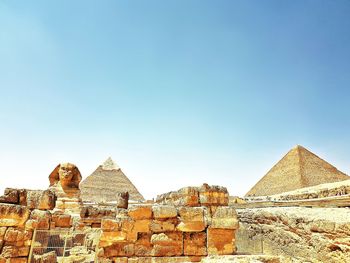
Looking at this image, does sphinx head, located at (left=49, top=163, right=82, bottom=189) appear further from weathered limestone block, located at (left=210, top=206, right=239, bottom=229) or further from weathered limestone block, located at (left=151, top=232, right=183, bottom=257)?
weathered limestone block, located at (left=210, top=206, right=239, bottom=229)

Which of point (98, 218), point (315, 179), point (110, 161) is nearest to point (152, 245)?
point (98, 218)

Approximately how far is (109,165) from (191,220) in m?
43.5

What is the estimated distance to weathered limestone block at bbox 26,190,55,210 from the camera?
6.13 m

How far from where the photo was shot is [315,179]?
1853 inches

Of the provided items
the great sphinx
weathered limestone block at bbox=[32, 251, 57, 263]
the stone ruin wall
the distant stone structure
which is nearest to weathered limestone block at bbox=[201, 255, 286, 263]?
the distant stone structure

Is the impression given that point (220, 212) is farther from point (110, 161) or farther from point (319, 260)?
point (110, 161)

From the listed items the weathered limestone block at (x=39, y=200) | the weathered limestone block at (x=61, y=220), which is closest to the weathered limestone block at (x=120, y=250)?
the weathered limestone block at (x=39, y=200)

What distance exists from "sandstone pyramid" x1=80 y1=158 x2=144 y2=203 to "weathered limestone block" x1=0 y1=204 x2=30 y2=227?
1431 inches

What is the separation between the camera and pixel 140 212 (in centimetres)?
473

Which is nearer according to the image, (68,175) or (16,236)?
(16,236)

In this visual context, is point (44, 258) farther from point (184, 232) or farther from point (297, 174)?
point (297, 174)

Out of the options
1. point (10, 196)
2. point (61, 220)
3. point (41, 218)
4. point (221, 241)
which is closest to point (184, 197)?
point (221, 241)

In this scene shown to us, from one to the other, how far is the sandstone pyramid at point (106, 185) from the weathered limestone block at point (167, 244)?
1460 inches

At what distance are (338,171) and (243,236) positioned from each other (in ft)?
176
